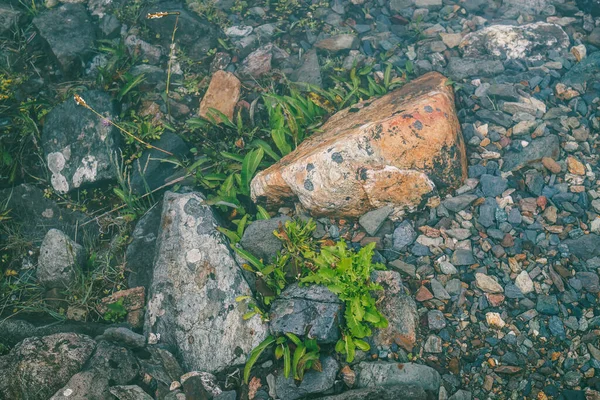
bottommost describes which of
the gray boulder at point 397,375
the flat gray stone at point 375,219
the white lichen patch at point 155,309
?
the gray boulder at point 397,375

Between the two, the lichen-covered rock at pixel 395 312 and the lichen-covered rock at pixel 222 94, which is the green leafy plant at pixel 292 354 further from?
the lichen-covered rock at pixel 222 94

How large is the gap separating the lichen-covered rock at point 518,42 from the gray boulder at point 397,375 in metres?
3.61

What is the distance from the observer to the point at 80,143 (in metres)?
4.95

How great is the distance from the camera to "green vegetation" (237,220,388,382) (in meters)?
3.42

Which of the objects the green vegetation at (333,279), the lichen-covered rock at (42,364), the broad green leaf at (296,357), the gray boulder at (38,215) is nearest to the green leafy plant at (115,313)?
the lichen-covered rock at (42,364)

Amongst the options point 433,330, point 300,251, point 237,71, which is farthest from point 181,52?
point 433,330

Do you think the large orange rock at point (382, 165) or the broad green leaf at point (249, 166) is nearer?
the large orange rock at point (382, 165)

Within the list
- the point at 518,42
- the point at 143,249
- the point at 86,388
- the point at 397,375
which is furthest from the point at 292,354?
the point at 518,42

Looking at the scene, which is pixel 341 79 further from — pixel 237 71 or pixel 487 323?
pixel 487 323

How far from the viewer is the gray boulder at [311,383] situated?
134 inches

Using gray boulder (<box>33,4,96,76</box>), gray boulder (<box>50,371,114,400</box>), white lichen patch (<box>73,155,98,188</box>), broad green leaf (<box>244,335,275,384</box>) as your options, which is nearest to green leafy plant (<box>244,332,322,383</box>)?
broad green leaf (<box>244,335,275,384</box>)

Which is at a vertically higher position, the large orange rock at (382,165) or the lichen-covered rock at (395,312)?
the large orange rock at (382,165)

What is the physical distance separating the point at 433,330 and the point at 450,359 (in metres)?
0.24

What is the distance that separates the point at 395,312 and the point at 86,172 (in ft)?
11.1
